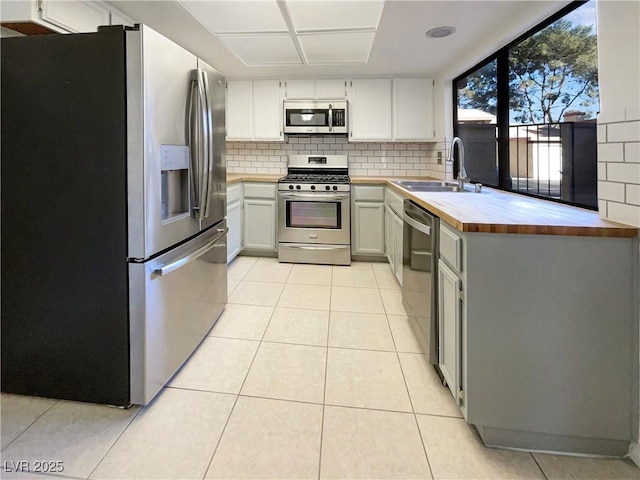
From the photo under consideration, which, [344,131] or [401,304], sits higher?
[344,131]

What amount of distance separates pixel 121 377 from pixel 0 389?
26.5 inches

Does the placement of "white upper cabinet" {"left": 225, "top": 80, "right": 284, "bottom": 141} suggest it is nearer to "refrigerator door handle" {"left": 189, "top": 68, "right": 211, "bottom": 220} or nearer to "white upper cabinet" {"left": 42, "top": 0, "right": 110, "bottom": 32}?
"white upper cabinet" {"left": 42, "top": 0, "right": 110, "bottom": 32}

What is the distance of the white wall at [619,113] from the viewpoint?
1.27 metres

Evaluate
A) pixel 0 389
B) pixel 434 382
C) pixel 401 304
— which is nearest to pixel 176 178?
pixel 0 389

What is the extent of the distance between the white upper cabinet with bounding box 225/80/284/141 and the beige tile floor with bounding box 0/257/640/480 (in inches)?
111

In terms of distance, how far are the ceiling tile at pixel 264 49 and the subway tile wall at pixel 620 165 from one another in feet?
8.04

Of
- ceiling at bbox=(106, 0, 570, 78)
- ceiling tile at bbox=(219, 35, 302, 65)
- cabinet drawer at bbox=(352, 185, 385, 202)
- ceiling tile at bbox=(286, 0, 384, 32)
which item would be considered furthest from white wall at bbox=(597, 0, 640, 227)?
cabinet drawer at bbox=(352, 185, 385, 202)

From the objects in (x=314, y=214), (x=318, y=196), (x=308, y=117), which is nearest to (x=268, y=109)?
(x=308, y=117)

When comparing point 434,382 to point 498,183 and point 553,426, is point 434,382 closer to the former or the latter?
point 553,426

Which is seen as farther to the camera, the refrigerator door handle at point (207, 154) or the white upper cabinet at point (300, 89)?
the white upper cabinet at point (300, 89)

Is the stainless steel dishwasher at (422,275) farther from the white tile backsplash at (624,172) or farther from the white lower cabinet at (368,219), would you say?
the white lower cabinet at (368,219)

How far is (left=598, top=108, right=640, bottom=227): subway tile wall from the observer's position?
1280mm

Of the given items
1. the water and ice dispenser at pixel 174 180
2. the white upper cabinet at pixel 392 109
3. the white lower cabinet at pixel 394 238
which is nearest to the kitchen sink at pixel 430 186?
the white lower cabinet at pixel 394 238

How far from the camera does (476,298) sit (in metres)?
1.35
